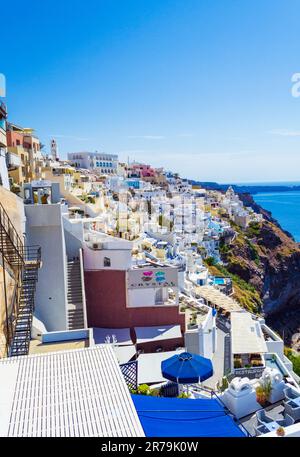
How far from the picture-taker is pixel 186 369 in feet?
34.9

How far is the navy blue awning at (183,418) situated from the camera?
5953 mm

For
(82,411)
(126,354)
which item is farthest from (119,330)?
(82,411)

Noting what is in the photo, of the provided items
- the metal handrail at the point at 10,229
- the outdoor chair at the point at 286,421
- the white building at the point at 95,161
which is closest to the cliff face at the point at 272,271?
the white building at the point at 95,161

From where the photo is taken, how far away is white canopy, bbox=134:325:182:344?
16.2 meters

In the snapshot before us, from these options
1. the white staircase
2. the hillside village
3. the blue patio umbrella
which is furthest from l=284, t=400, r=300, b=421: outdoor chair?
the white staircase

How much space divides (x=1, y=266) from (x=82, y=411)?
5.92 metres

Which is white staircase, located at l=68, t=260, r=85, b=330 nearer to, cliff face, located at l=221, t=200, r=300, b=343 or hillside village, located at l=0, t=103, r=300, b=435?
hillside village, located at l=0, t=103, r=300, b=435

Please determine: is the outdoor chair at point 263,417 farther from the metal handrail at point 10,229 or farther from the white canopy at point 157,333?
the white canopy at point 157,333

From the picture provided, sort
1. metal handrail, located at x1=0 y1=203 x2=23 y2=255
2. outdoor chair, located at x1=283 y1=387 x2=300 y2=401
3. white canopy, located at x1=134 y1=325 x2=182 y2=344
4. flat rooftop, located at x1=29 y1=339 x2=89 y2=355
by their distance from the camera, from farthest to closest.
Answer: white canopy, located at x1=134 y1=325 x2=182 y2=344 < flat rooftop, located at x1=29 y1=339 x2=89 y2=355 < metal handrail, located at x1=0 y1=203 x2=23 y2=255 < outdoor chair, located at x1=283 y1=387 x2=300 y2=401

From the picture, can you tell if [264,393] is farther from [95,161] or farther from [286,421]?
[95,161]

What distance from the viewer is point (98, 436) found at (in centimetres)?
450

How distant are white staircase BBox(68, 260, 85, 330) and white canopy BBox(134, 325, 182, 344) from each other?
279cm

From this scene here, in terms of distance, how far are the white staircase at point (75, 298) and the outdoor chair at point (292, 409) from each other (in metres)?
8.97

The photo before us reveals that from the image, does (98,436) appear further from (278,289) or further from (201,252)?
(278,289)
